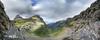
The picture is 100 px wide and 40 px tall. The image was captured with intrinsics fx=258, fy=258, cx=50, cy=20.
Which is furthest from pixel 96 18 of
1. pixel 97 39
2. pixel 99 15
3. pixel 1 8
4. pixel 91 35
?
pixel 1 8

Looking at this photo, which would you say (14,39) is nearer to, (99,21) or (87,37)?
(87,37)

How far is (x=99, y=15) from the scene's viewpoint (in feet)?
529

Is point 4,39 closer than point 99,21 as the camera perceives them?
Yes

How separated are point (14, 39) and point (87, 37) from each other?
131 feet

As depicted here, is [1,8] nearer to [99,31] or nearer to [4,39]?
[4,39]

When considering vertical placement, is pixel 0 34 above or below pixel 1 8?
below

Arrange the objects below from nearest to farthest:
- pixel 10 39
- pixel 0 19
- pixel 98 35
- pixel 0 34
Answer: pixel 0 34 < pixel 10 39 < pixel 0 19 < pixel 98 35

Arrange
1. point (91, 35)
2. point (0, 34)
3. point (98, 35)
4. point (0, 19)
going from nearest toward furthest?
point (0, 34) → point (0, 19) → point (98, 35) → point (91, 35)

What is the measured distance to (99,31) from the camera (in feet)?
394

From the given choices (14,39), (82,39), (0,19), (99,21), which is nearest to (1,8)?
(0,19)

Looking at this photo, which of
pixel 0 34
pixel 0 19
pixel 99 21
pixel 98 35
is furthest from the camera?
pixel 99 21

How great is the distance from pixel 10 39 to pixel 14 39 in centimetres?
299

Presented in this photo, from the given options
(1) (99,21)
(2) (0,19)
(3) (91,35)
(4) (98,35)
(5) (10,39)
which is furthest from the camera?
(1) (99,21)

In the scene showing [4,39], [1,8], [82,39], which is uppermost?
[1,8]
